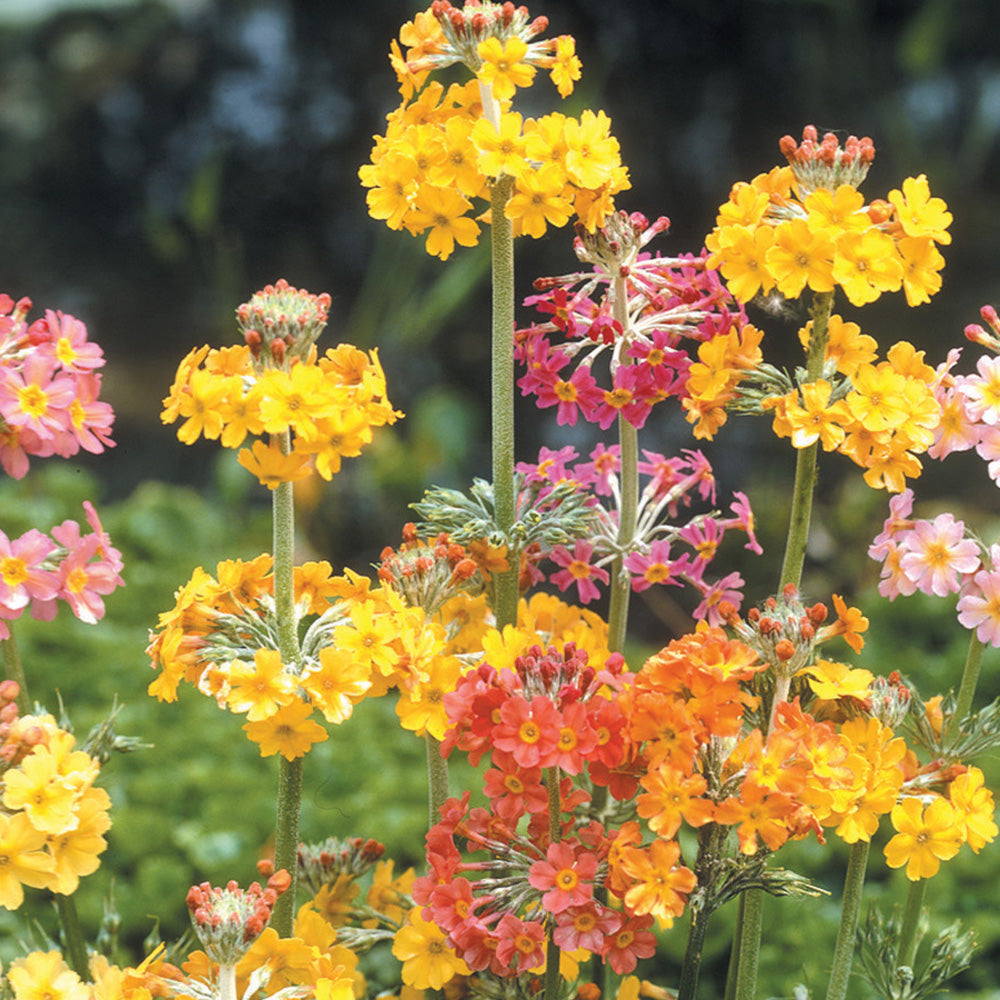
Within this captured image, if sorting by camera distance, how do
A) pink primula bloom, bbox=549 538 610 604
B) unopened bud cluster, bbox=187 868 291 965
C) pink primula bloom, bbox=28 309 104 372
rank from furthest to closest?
pink primula bloom, bbox=549 538 610 604 → pink primula bloom, bbox=28 309 104 372 → unopened bud cluster, bbox=187 868 291 965

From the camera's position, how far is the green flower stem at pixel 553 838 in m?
1.51

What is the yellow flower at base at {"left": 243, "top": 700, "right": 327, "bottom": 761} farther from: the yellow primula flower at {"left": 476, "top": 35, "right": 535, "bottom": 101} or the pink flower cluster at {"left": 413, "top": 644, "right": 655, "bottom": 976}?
the yellow primula flower at {"left": 476, "top": 35, "right": 535, "bottom": 101}

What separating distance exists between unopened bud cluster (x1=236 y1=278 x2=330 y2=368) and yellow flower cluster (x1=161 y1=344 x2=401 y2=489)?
0.6 inches

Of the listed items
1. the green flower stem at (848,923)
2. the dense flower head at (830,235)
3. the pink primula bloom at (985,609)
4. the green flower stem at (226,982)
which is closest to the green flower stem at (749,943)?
the green flower stem at (848,923)

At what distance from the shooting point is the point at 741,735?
1.57 m

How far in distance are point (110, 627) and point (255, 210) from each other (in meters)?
2.88

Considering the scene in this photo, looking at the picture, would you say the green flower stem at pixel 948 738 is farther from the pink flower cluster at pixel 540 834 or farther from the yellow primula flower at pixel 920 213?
the yellow primula flower at pixel 920 213

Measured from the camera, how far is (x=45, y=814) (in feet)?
4.52

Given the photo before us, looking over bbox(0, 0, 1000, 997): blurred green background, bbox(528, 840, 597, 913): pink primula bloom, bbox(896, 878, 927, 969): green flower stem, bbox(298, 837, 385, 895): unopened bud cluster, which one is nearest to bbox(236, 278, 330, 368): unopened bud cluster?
bbox(528, 840, 597, 913): pink primula bloom

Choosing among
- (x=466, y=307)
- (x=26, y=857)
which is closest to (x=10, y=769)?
(x=26, y=857)

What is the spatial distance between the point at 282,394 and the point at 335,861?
754 millimetres

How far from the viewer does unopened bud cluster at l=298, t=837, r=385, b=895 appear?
181 cm

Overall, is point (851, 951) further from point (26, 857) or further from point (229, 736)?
point (229, 736)

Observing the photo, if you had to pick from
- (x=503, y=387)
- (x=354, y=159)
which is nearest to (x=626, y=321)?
(x=503, y=387)
